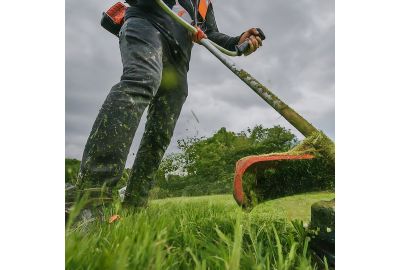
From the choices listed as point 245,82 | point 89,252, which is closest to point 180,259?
point 89,252

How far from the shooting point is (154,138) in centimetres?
169

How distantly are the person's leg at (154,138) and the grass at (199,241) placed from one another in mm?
185

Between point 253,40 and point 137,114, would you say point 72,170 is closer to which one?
point 137,114

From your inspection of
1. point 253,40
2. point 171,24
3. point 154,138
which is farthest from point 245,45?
point 154,138

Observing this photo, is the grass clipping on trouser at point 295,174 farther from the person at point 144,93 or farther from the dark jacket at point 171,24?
the dark jacket at point 171,24

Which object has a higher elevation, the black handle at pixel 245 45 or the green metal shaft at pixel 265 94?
the black handle at pixel 245 45

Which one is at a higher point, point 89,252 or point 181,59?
point 181,59

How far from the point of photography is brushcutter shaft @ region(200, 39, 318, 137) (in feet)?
4.18

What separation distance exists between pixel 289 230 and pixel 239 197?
0.68 feet

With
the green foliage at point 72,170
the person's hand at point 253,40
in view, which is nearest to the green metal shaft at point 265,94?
the person's hand at point 253,40

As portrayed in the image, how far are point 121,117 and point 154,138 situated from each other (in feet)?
1.62

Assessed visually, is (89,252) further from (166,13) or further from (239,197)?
(166,13)

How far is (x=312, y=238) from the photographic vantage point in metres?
1.08

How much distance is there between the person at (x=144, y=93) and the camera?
3.86 ft
